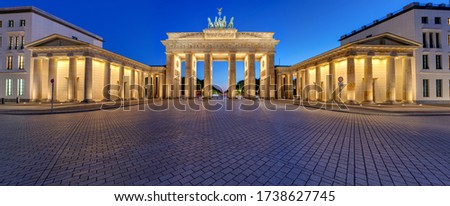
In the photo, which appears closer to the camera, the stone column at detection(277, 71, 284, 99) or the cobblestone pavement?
the cobblestone pavement

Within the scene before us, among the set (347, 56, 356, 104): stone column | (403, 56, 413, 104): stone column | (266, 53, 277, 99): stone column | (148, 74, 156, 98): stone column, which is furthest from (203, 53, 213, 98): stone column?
(403, 56, 413, 104): stone column

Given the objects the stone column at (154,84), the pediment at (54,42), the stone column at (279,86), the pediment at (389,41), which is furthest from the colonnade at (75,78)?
the pediment at (389,41)

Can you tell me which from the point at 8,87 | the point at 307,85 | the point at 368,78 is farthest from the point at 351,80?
the point at 8,87

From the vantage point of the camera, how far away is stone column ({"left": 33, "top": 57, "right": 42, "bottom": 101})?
2553cm

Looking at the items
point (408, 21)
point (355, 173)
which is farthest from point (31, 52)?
point (408, 21)

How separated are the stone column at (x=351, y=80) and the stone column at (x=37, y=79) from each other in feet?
148

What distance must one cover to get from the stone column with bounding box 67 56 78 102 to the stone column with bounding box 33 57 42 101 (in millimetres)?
4632

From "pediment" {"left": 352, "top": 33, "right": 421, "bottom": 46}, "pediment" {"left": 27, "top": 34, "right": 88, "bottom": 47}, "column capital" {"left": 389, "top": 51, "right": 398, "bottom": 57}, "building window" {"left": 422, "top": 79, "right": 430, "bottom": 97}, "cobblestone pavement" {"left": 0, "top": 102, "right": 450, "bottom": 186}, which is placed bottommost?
"cobblestone pavement" {"left": 0, "top": 102, "right": 450, "bottom": 186}

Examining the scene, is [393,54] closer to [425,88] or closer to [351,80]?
[351,80]

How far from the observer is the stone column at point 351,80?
Result: 74.1 ft

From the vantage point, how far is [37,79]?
84.4ft

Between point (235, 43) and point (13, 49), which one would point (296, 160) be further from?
point (13, 49)

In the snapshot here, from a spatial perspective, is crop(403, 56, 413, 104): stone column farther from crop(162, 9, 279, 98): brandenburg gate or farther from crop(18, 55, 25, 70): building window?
crop(18, 55, 25, 70): building window

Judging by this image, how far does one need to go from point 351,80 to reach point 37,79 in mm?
46066
